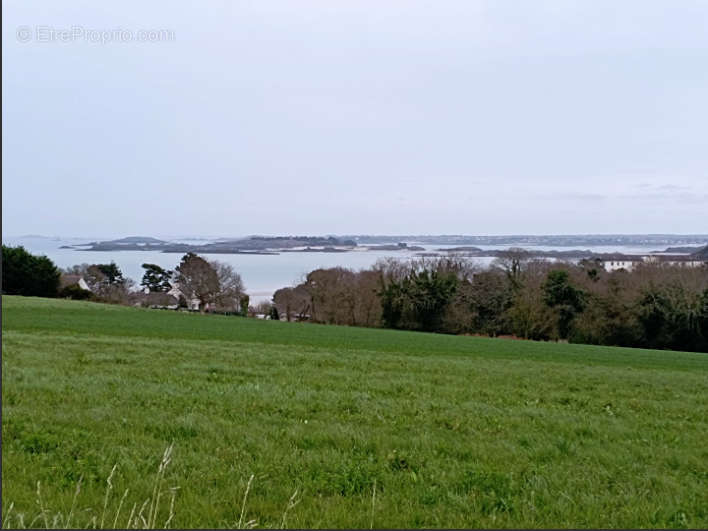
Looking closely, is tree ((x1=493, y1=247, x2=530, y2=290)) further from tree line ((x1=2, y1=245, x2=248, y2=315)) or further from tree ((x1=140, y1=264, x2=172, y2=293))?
tree ((x1=140, y1=264, x2=172, y2=293))

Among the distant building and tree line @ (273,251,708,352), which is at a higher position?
the distant building

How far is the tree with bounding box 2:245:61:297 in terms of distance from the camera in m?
54.7

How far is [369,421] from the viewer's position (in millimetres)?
6789

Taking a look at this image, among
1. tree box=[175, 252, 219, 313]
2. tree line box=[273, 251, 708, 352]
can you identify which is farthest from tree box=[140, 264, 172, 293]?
tree line box=[273, 251, 708, 352]

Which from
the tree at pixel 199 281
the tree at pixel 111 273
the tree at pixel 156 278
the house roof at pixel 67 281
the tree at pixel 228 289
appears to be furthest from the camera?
the tree at pixel 156 278

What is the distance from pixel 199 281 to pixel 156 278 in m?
14.9

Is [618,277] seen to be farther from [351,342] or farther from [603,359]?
[351,342]

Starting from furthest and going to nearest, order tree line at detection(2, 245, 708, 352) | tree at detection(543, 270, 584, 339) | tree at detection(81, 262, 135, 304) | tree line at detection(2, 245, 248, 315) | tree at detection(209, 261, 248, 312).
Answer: tree at detection(81, 262, 135, 304) → tree at detection(209, 261, 248, 312) → tree line at detection(2, 245, 248, 315) → tree at detection(543, 270, 584, 339) → tree line at detection(2, 245, 708, 352)

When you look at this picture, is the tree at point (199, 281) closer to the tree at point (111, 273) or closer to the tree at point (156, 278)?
the tree at point (156, 278)

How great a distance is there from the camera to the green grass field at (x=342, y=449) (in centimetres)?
→ 417

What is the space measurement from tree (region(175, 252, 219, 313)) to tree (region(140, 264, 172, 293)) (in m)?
9.46

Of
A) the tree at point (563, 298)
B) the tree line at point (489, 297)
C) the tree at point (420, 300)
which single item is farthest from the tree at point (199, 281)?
the tree at point (563, 298)

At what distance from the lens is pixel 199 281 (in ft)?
225

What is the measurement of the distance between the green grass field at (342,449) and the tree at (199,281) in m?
58.6
